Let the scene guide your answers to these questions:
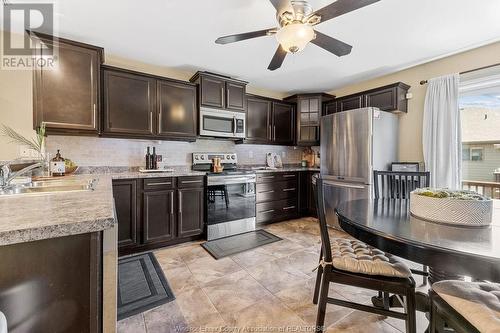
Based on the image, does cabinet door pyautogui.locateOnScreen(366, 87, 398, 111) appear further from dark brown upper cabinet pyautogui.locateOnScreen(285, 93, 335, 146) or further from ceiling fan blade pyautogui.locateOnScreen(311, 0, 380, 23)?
ceiling fan blade pyautogui.locateOnScreen(311, 0, 380, 23)

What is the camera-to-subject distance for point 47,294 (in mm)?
727

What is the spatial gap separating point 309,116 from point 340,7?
2.77m

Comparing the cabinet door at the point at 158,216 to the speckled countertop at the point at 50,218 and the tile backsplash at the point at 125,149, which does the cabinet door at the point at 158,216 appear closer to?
the tile backsplash at the point at 125,149

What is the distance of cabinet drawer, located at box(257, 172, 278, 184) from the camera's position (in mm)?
3579

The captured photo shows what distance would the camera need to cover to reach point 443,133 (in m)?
2.81

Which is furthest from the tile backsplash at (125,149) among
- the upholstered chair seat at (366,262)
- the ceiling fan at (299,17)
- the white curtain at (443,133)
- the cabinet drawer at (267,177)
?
the white curtain at (443,133)

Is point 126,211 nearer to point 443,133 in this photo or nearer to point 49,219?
point 49,219

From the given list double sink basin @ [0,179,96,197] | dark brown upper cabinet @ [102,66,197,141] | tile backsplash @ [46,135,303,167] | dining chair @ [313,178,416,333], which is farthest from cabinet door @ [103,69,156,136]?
dining chair @ [313,178,416,333]

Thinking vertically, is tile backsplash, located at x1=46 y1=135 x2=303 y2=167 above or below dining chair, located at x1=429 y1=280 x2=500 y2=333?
above

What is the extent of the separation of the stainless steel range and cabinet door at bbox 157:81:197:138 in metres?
0.53

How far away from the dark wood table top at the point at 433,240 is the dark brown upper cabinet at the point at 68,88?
2.75 meters

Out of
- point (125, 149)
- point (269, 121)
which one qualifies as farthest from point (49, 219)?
point (269, 121)

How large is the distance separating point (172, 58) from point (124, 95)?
2.64 feet

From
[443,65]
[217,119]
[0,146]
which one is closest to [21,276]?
[0,146]
